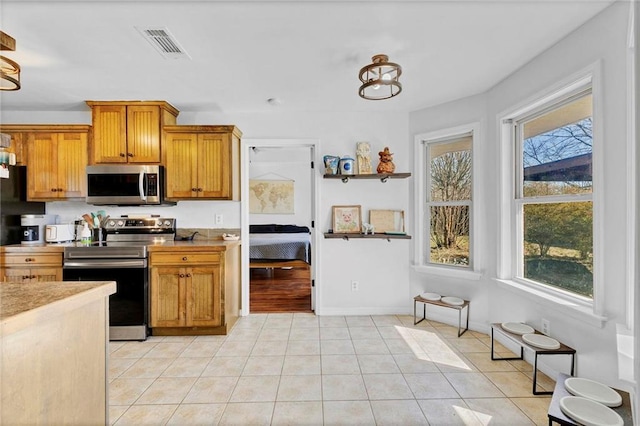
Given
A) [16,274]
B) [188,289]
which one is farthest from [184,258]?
[16,274]

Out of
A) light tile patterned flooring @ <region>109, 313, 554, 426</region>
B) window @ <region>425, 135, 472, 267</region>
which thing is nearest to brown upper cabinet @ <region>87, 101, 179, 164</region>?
light tile patterned flooring @ <region>109, 313, 554, 426</region>

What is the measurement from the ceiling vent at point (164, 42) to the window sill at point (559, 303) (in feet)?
10.8

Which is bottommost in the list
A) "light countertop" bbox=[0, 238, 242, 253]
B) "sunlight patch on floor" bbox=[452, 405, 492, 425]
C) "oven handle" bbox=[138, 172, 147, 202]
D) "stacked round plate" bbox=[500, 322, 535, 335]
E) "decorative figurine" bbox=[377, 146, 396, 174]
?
"sunlight patch on floor" bbox=[452, 405, 492, 425]

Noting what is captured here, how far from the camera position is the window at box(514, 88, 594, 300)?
206 cm

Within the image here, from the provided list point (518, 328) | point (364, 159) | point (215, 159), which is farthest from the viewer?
point (364, 159)

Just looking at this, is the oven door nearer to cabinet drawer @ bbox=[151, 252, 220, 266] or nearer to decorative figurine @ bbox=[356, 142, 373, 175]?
cabinet drawer @ bbox=[151, 252, 220, 266]

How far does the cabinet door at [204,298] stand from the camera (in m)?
2.96

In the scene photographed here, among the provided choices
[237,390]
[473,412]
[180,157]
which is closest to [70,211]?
[180,157]

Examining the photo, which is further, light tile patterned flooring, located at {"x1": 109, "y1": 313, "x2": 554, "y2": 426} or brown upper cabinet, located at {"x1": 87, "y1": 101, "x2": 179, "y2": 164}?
brown upper cabinet, located at {"x1": 87, "y1": 101, "x2": 179, "y2": 164}

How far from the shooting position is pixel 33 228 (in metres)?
3.13

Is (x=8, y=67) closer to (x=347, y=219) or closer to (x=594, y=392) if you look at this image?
(x=347, y=219)

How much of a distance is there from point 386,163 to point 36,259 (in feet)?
12.0

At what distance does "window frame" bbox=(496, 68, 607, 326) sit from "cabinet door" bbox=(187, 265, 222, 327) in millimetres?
2745

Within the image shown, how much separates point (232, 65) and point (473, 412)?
305 centimetres
